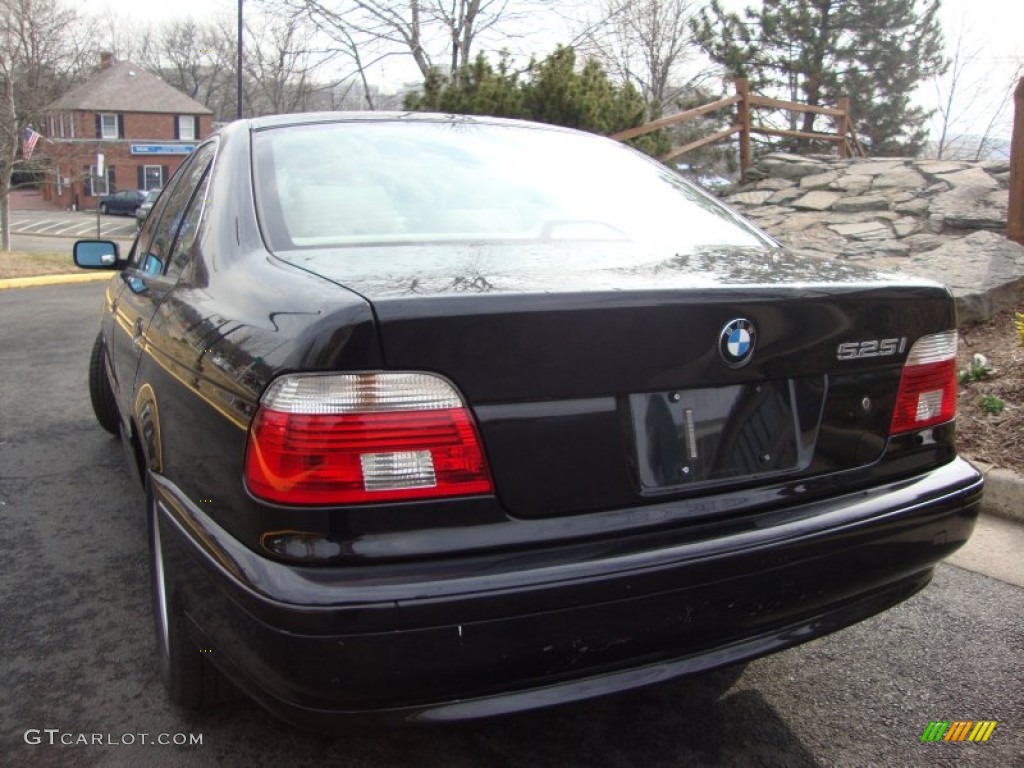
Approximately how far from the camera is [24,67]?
63.2 ft

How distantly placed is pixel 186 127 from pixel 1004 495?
6432 cm

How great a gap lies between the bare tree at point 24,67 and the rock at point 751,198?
15538 millimetres

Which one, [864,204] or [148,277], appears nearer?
[148,277]

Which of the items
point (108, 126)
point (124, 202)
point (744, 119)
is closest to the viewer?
point (744, 119)

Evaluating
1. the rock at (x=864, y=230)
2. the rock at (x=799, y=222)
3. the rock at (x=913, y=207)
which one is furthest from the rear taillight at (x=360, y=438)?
the rock at (x=913, y=207)

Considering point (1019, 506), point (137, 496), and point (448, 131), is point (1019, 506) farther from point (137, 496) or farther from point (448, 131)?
point (137, 496)

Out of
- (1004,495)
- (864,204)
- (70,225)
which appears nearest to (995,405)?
(1004,495)

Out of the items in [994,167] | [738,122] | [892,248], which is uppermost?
[738,122]

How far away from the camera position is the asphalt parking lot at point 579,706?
2.12 m

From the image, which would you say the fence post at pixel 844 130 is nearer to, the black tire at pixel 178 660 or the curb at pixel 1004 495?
the curb at pixel 1004 495

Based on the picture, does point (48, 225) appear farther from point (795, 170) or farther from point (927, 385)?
point (927, 385)

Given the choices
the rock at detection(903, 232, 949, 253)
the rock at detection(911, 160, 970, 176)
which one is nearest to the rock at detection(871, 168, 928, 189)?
the rock at detection(911, 160, 970, 176)

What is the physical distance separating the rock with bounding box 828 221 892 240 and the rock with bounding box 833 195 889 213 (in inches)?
29.3

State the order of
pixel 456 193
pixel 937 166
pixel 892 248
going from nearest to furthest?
1. pixel 456 193
2. pixel 892 248
3. pixel 937 166
